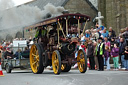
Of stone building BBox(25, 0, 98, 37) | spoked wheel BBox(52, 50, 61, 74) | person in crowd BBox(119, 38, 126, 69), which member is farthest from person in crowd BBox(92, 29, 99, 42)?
stone building BBox(25, 0, 98, 37)

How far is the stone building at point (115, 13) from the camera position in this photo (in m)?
33.2

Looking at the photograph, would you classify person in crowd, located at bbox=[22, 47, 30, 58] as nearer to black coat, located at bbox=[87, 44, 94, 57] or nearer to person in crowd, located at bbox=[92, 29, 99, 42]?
black coat, located at bbox=[87, 44, 94, 57]

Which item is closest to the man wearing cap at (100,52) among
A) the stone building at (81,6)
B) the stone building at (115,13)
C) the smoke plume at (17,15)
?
the smoke plume at (17,15)

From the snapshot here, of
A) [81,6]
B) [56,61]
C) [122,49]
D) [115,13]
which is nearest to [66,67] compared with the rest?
[56,61]

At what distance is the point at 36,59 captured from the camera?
16703mm

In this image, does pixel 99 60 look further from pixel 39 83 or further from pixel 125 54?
pixel 39 83

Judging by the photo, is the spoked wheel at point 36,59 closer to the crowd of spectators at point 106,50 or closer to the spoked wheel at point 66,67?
the spoked wheel at point 66,67

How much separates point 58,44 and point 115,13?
2049cm

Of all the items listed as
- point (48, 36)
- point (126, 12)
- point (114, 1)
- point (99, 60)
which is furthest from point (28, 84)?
point (114, 1)

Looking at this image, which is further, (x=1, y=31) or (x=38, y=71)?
(x=1, y=31)

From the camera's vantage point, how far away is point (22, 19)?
789 inches

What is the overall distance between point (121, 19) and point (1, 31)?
14802mm

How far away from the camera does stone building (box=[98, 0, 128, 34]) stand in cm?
3319

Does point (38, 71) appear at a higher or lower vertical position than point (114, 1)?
lower
